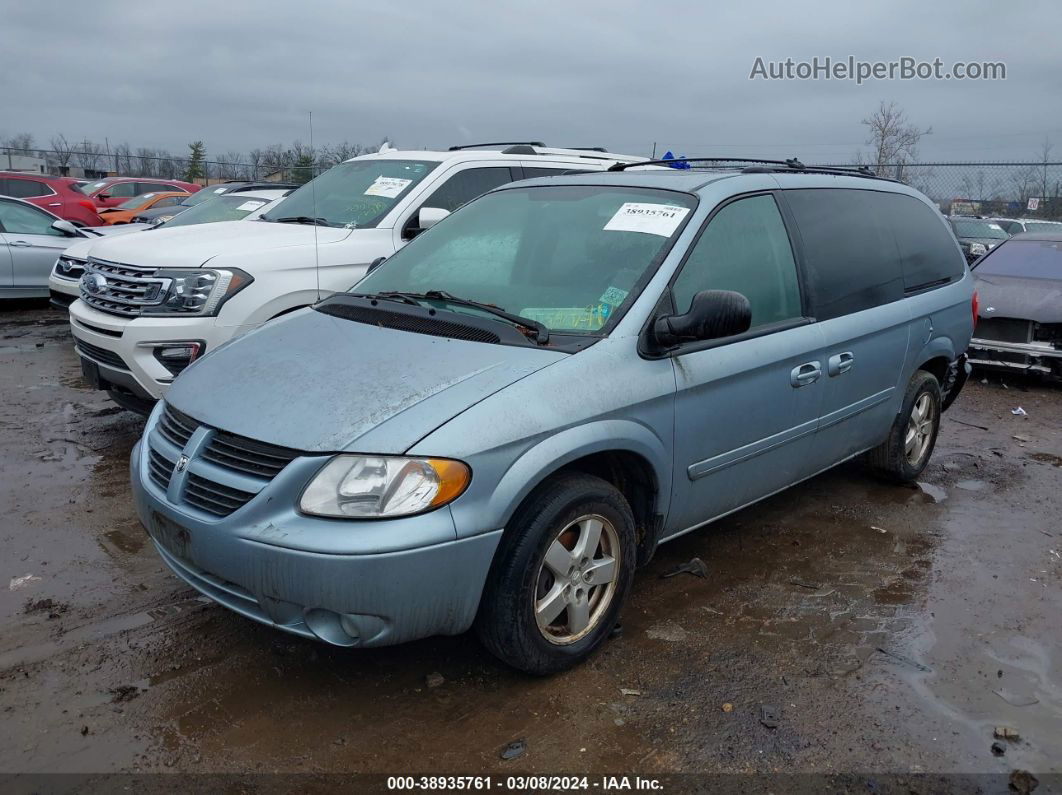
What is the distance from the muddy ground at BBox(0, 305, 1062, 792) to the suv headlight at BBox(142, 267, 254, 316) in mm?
1093

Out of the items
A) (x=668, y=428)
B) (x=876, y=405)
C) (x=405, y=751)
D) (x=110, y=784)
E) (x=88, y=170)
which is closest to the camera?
(x=110, y=784)

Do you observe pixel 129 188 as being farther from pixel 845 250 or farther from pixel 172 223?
pixel 845 250

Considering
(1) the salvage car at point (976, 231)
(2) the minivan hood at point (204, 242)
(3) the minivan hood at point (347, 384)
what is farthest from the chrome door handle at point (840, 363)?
(1) the salvage car at point (976, 231)

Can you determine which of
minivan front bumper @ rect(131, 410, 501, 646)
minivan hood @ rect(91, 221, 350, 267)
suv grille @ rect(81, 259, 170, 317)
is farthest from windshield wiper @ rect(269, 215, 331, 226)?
minivan front bumper @ rect(131, 410, 501, 646)

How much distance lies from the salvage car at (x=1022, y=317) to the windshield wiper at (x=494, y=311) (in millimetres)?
6864

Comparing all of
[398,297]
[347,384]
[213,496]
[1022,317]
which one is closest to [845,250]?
[398,297]

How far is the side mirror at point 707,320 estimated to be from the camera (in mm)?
3318

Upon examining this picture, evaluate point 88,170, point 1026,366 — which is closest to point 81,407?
point 1026,366

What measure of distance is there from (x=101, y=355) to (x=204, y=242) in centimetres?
99

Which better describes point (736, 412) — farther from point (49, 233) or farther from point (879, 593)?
point (49, 233)

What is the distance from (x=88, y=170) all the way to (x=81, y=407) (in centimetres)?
3478

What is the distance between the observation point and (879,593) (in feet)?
13.5

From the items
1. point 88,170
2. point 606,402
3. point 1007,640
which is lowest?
point 1007,640

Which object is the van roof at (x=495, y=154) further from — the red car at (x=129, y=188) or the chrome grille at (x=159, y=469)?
the red car at (x=129, y=188)
